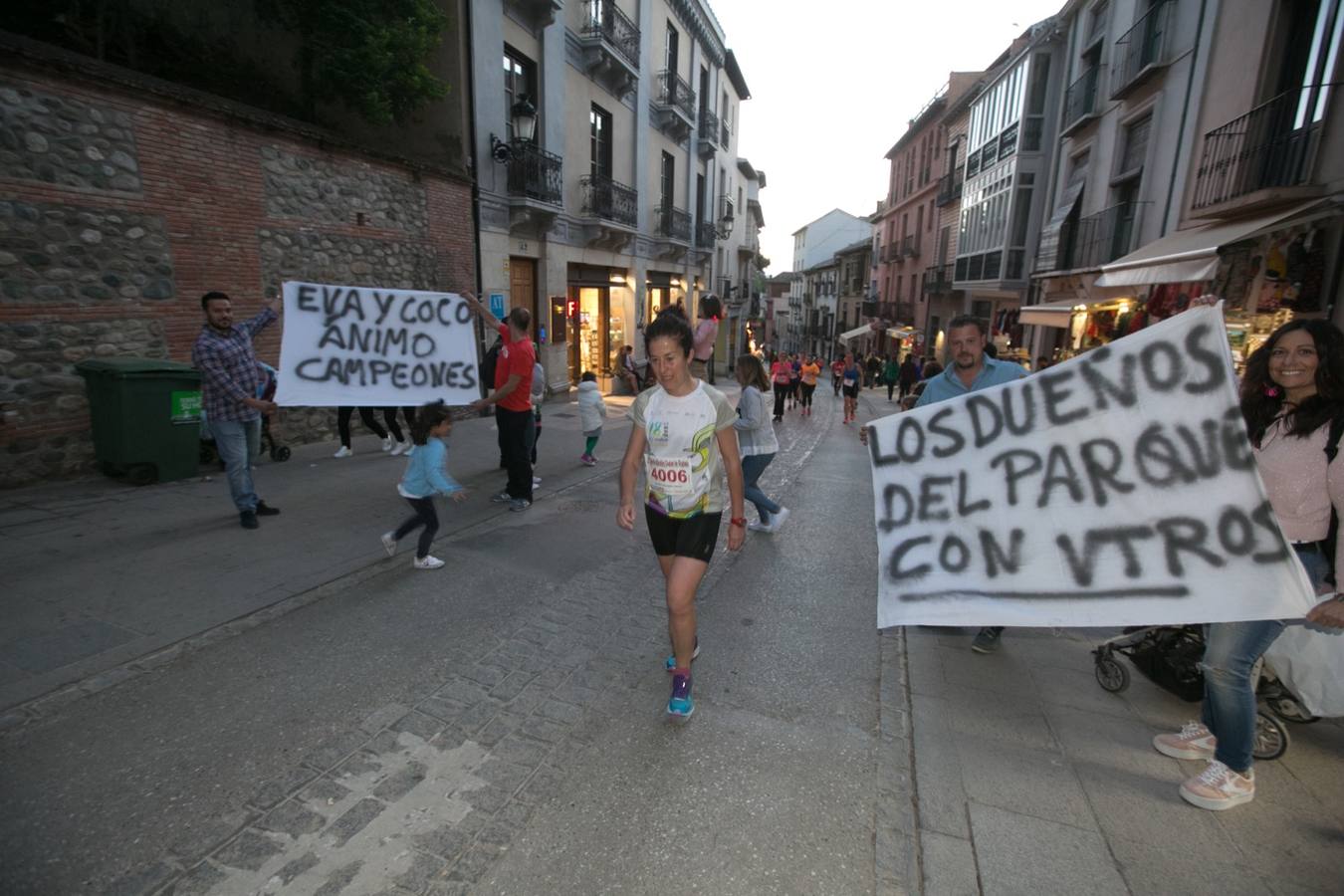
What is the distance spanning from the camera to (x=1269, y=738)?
285cm

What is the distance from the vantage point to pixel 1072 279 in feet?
53.9

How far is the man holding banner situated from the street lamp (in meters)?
11.5

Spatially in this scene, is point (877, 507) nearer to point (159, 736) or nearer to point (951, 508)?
point (951, 508)

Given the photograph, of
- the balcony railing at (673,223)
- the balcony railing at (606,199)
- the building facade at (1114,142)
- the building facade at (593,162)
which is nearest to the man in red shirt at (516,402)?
the building facade at (593,162)

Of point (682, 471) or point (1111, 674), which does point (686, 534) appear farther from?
point (1111, 674)

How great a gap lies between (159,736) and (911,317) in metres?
36.8

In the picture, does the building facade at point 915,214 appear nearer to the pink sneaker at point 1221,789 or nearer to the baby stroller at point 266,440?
the baby stroller at point 266,440

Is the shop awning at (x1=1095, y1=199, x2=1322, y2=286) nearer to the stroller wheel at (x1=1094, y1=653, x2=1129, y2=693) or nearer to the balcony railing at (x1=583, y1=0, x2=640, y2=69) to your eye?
the stroller wheel at (x1=1094, y1=653, x2=1129, y2=693)

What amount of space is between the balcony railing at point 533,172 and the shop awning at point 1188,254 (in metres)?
11.0

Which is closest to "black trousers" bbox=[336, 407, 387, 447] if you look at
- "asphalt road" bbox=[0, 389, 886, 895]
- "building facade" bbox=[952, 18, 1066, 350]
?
"asphalt road" bbox=[0, 389, 886, 895]

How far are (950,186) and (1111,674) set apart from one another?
31916 millimetres

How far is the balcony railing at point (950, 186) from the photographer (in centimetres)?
2897

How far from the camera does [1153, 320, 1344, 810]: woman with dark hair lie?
232cm

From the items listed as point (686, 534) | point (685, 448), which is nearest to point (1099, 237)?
point (685, 448)
